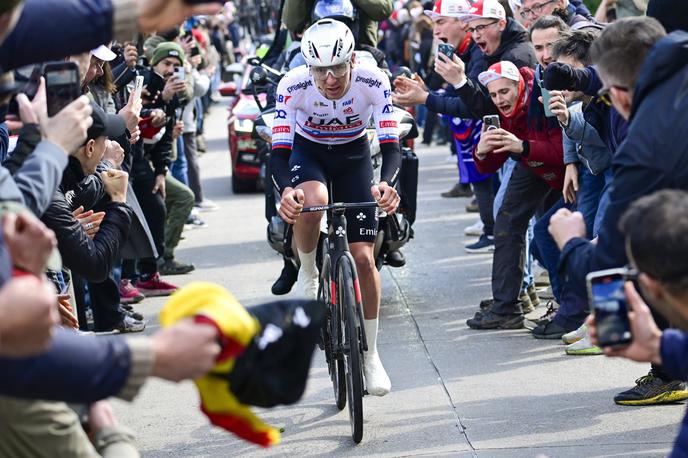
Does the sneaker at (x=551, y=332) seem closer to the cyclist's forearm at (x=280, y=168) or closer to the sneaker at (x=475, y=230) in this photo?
the cyclist's forearm at (x=280, y=168)

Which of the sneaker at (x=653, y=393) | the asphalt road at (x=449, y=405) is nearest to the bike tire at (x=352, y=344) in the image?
the asphalt road at (x=449, y=405)

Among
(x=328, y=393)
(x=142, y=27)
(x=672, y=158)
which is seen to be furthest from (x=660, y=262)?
(x=328, y=393)

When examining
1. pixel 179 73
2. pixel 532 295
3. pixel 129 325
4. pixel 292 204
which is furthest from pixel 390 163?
pixel 179 73

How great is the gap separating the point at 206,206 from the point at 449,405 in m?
8.64

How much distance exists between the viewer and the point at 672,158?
165 inches

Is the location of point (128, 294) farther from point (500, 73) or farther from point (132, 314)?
point (500, 73)

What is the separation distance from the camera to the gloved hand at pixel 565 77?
7254 mm

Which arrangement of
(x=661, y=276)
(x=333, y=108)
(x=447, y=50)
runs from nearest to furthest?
(x=661, y=276), (x=333, y=108), (x=447, y=50)

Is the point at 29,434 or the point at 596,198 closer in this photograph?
the point at 29,434

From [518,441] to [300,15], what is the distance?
5.64 m

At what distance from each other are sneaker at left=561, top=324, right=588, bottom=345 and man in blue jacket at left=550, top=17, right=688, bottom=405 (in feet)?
12.7

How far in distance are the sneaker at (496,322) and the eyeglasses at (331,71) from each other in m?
2.40

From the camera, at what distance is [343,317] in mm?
6688

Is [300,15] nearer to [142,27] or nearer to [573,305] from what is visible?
[573,305]
